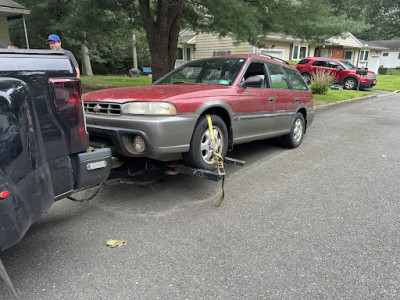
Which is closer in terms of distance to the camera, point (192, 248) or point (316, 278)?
point (316, 278)

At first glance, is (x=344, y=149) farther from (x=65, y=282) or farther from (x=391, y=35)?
A: (x=391, y=35)

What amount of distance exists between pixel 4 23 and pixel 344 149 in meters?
14.2

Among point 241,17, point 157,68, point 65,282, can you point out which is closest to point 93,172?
point 65,282

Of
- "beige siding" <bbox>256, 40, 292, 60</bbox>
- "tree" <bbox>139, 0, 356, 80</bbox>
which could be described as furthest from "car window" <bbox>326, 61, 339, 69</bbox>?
"tree" <bbox>139, 0, 356, 80</bbox>

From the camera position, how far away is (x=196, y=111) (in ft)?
11.7

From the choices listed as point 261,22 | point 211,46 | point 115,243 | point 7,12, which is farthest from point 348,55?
point 115,243

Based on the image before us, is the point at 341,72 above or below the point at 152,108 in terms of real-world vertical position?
below

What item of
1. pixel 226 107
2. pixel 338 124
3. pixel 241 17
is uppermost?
pixel 241 17

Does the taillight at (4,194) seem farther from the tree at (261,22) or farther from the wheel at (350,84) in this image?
the wheel at (350,84)

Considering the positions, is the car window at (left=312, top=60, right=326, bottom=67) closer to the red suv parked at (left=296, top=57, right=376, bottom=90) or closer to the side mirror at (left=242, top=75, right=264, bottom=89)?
the red suv parked at (left=296, top=57, right=376, bottom=90)

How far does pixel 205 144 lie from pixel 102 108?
1.25 meters

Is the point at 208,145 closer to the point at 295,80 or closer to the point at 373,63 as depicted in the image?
the point at 295,80

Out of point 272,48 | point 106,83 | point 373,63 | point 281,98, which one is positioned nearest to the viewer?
point 281,98

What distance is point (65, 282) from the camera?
2324 millimetres
